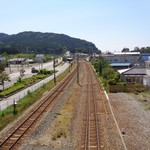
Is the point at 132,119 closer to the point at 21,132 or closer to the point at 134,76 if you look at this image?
the point at 21,132

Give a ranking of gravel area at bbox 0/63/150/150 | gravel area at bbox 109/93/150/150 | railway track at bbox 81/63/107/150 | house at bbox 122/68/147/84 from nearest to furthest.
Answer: railway track at bbox 81/63/107/150, gravel area at bbox 0/63/150/150, gravel area at bbox 109/93/150/150, house at bbox 122/68/147/84

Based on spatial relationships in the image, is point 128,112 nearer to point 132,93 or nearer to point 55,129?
point 55,129

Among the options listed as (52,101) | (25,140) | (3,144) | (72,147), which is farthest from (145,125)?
(52,101)

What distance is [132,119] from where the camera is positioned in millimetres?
23312

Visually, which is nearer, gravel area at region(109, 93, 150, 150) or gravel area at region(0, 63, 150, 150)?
gravel area at region(0, 63, 150, 150)

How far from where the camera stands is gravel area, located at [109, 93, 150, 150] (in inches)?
681

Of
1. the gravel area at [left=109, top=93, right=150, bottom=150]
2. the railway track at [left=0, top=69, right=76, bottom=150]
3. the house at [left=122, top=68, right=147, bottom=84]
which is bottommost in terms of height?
the gravel area at [left=109, top=93, right=150, bottom=150]

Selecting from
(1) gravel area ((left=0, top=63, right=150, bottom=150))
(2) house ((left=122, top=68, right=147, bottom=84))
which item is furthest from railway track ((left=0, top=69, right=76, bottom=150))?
(2) house ((left=122, top=68, right=147, bottom=84))

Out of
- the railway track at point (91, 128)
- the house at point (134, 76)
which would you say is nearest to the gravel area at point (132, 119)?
the railway track at point (91, 128)

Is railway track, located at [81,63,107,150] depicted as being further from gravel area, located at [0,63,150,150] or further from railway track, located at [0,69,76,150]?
railway track, located at [0,69,76,150]

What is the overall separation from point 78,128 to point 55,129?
1.57 metres

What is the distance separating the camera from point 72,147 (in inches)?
642

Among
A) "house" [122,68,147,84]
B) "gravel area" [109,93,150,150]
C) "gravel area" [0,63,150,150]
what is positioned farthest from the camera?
"house" [122,68,147,84]

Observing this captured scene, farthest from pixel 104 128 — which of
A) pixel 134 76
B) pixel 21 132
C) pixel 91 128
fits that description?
pixel 134 76
